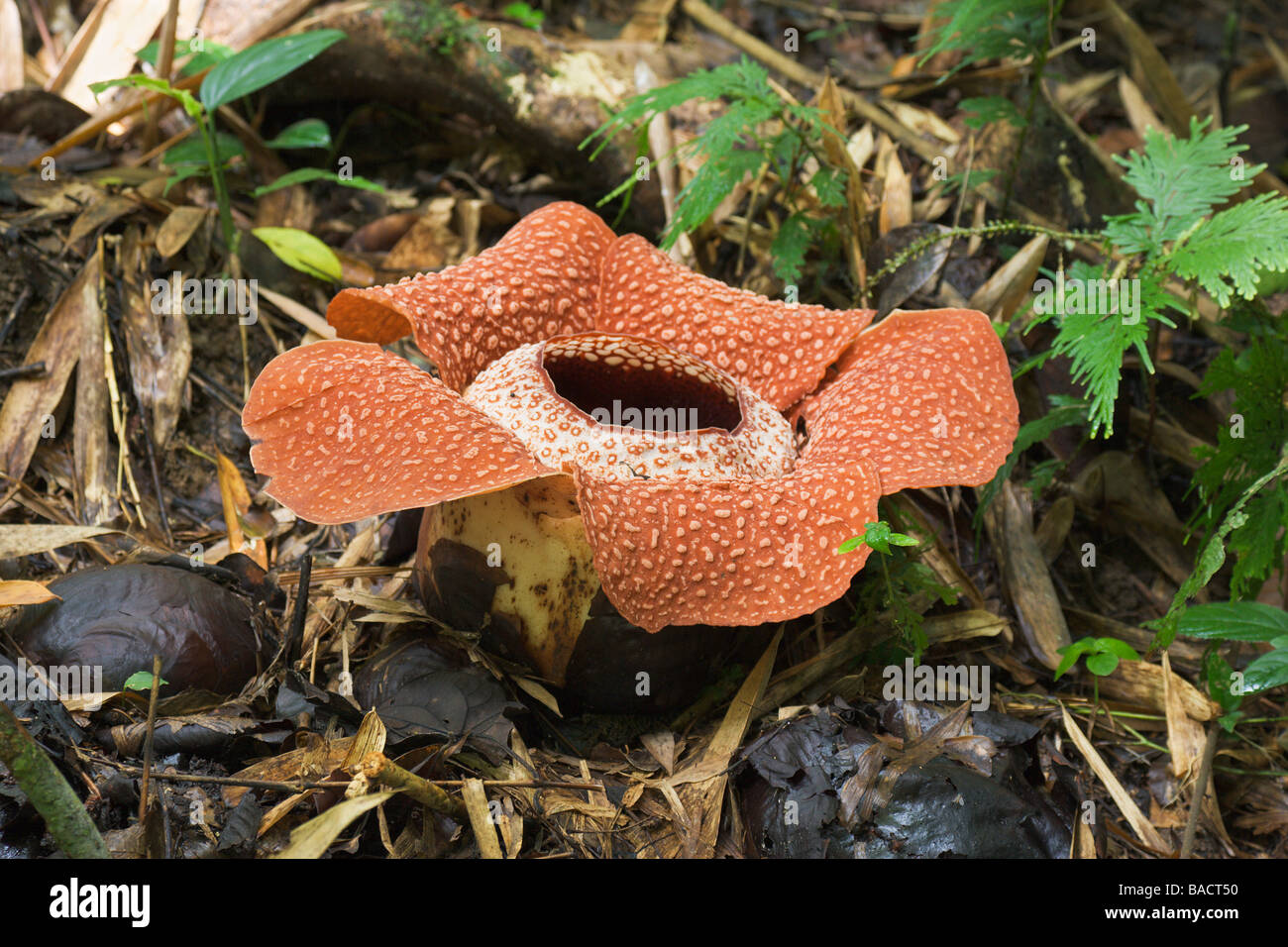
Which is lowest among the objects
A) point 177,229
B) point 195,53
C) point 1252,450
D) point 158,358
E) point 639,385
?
point 1252,450

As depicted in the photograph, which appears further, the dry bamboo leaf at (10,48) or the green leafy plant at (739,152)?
the dry bamboo leaf at (10,48)

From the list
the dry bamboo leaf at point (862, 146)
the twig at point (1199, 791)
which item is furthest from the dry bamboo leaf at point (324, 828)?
the dry bamboo leaf at point (862, 146)

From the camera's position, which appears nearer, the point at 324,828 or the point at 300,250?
the point at 324,828

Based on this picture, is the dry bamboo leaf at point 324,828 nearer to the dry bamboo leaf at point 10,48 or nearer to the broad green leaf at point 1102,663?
the broad green leaf at point 1102,663

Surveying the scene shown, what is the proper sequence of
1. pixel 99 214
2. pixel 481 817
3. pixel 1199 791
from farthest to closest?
pixel 99 214 → pixel 1199 791 → pixel 481 817

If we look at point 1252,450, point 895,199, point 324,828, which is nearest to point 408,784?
point 324,828

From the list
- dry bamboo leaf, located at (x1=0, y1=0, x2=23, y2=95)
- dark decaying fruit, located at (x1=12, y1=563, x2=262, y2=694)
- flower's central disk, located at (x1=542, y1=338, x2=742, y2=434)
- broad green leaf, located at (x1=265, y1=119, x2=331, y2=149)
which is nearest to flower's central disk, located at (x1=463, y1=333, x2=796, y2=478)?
flower's central disk, located at (x1=542, y1=338, x2=742, y2=434)

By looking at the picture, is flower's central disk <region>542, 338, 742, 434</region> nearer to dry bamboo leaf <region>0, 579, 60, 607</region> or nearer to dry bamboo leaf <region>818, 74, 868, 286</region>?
dry bamboo leaf <region>818, 74, 868, 286</region>

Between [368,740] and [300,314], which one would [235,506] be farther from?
[368,740]

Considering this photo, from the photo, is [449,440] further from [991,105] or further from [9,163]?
[9,163]
